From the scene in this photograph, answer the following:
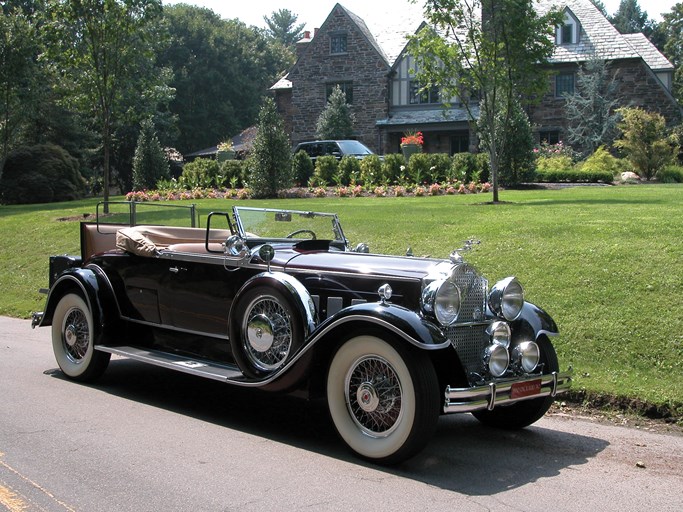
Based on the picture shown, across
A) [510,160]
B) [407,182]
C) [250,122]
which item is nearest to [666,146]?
[510,160]

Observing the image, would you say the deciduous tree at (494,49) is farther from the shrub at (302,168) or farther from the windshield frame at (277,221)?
the windshield frame at (277,221)

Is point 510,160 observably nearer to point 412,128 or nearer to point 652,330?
point 652,330

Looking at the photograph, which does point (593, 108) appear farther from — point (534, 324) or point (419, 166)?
point (534, 324)

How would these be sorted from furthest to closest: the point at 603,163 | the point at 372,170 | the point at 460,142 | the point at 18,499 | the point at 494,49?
the point at 460,142 → the point at 603,163 → the point at 372,170 → the point at 494,49 → the point at 18,499

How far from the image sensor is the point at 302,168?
25750mm

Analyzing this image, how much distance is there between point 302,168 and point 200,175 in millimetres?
3322

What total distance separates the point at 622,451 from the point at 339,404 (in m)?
1.97

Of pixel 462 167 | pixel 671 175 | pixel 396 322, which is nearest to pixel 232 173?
pixel 462 167

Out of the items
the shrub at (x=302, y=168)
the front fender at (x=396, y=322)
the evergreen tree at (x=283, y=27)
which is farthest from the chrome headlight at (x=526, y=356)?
the evergreen tree at (x=283, y=27)

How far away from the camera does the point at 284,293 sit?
6137 millimetres

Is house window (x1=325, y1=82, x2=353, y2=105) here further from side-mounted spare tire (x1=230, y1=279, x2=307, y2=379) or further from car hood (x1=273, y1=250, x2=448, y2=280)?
side-mounted spare tire (x1=230, y1=279, x2=307, y2=379)

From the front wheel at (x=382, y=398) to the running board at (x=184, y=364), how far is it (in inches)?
40.6

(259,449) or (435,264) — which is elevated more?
(435,264)

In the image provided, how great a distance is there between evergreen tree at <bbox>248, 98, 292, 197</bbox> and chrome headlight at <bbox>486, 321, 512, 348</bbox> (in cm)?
1749
